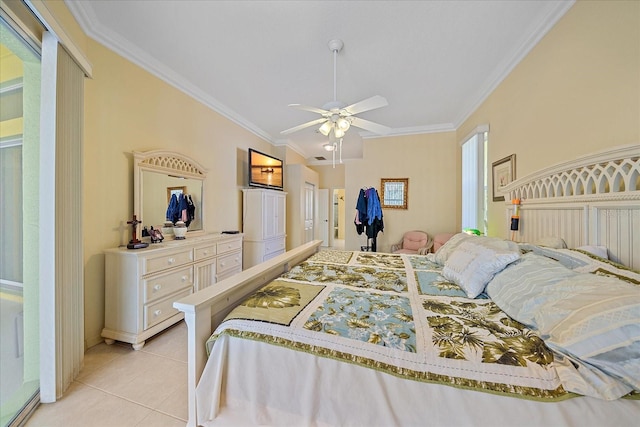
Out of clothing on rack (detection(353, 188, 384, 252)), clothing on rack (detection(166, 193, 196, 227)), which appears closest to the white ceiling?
clothing on rack (detection(166, 193, 196, 227))

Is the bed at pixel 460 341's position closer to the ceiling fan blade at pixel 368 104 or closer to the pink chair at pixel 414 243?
the ceiling fan blade at pixel 368 104

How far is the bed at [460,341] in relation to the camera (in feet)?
2.48

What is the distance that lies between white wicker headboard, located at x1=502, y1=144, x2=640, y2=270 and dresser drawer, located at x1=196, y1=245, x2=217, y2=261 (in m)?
3.19

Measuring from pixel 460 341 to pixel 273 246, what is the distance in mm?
3841

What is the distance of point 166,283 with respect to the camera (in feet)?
7.29

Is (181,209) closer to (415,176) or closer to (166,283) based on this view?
(166,283)

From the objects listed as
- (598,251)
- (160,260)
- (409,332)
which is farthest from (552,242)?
(160,260)

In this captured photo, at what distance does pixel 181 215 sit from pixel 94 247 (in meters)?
0.96

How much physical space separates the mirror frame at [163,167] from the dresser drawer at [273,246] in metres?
1.27

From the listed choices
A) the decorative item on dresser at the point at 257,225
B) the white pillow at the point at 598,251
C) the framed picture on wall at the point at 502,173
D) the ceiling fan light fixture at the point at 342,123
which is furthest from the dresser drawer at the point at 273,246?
the white pillow at the point at 598,251

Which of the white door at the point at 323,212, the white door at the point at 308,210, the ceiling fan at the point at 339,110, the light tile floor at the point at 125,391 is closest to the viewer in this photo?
the light tile floor at the point at 125,391

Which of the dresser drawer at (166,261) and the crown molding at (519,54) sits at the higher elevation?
the crown molding at (519,54)

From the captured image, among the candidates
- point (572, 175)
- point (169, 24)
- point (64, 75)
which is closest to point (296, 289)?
point (572, 175)

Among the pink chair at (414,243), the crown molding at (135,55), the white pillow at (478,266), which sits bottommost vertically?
the pink chair at (414,243)
